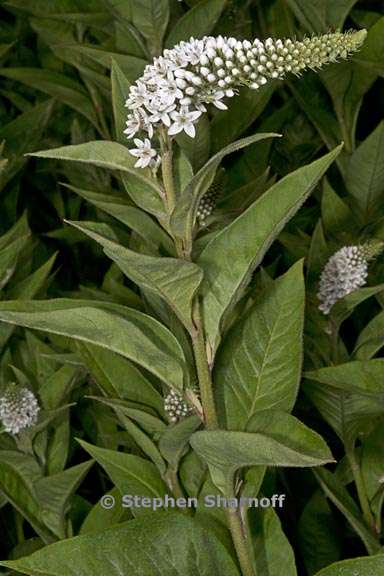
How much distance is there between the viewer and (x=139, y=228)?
1.12 metres

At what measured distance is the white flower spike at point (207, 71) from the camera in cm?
94

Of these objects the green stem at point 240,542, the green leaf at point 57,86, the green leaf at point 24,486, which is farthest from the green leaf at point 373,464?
the green leaf at point 57,86

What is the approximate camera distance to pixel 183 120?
3.10 ft

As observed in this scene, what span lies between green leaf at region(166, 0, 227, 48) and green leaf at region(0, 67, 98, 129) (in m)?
0.36

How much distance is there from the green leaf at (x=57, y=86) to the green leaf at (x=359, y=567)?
1224 millimetres

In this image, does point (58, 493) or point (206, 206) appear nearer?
point (206, 206)

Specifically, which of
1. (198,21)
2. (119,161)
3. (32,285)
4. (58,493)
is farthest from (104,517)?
(198,21)

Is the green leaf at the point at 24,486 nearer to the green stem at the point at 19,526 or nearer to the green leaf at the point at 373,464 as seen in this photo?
the green stem at the point at 19,526

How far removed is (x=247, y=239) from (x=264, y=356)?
182 mm

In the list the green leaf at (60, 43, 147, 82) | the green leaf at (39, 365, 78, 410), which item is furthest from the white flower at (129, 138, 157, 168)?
the green leaf at (60, 43, 147, 82)

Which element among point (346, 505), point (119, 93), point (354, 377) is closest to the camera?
point (119, 93)

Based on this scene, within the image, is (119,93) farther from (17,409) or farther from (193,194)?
(17,409)

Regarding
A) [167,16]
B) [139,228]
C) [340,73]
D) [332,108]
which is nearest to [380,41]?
[340,73]

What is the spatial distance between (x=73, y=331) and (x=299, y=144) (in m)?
1.14
